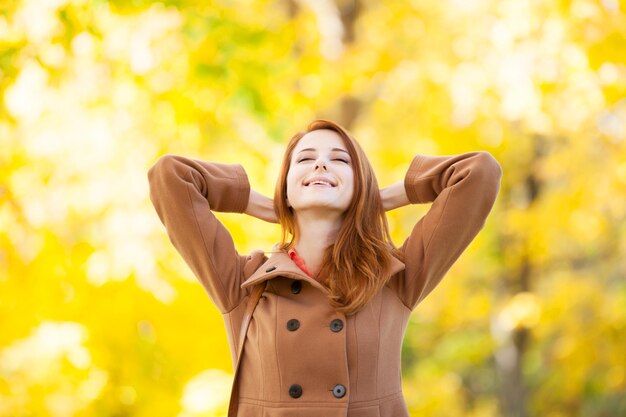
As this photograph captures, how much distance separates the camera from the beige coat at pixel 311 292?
2049mm

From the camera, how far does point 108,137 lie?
15.1 ft

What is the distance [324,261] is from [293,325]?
197 millimetres

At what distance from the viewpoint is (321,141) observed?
2254mm

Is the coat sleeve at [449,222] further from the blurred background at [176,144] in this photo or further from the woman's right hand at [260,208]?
the blurred background at [176,144]

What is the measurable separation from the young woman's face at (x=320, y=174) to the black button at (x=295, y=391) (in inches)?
17.5

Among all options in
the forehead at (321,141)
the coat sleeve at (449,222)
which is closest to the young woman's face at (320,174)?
the forehead at (321,141)

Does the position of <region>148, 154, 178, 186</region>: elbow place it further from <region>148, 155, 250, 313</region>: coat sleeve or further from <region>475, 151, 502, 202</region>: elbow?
<region>475, 151, 502, 202</region>: elbow

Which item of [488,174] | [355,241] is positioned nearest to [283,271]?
[355,241]

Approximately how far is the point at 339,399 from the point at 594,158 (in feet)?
14.1

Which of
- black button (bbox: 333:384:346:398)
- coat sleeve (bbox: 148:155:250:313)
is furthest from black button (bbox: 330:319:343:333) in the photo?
coat sleeve (bbox: 148:155:250:313)

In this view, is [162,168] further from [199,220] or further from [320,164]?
[320,164]

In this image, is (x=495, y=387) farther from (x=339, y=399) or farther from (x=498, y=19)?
(x=339, y=399)

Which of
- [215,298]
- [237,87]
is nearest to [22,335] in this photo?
[237,87]

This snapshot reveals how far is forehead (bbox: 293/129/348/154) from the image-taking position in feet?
7.37
